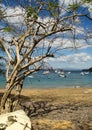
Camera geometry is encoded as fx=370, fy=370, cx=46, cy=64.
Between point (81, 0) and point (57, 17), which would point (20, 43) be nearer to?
point (57, 17)

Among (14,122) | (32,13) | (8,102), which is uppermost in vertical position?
(32,13)

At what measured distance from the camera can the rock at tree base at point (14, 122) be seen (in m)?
15.1

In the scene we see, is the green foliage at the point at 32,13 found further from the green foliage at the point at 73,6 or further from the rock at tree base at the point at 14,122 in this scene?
the rock at tree base at the point at 14,122

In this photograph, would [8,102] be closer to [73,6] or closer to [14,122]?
[14,122]

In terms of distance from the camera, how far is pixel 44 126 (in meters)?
19.5

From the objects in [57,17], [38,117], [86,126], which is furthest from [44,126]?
[57,17]

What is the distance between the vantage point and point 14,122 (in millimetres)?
15320

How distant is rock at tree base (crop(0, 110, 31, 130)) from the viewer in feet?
49.5

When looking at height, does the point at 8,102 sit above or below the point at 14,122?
below

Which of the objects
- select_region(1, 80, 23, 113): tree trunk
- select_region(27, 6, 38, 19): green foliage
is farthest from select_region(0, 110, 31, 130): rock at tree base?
select_region(27, 6, 38, 19): green foliage

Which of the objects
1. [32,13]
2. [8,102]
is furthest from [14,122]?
[32,13]

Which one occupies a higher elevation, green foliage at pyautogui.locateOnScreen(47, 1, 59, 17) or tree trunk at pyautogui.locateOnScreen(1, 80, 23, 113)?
green foliage at pyautogui.locateOnScreen(47, 1, 59, 17)

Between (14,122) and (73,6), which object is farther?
(73,6)

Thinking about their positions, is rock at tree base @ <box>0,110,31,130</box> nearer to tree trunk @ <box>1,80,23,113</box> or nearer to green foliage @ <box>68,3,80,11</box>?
tree trunk @ <box>1,80,23,113</box>
